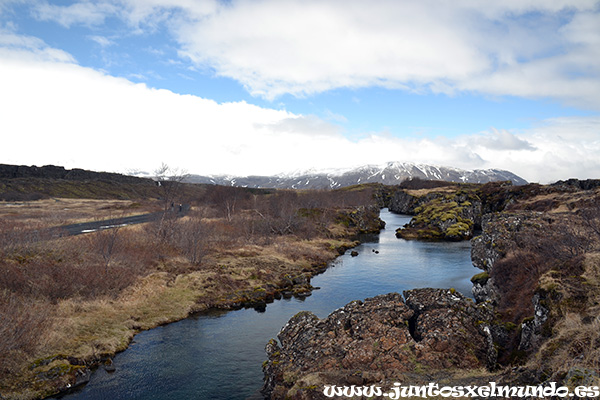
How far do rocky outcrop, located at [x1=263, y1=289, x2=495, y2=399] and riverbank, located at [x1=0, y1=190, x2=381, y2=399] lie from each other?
13.0 m

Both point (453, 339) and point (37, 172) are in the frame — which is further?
point (37, 172)

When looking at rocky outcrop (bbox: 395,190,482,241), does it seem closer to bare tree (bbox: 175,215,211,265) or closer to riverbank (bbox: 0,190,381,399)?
riverbank (bbox: 0,190,381,399)

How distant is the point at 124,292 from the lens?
33250mm

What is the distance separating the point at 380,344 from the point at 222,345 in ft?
46.3

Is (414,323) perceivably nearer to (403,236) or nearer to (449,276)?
(449,276)

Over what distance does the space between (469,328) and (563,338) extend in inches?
210

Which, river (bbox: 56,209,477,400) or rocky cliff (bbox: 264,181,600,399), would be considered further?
river (bbox: 56,209,477,400)

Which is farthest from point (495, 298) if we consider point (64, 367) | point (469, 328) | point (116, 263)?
point (116, 263)

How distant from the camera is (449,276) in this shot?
47.6 meters

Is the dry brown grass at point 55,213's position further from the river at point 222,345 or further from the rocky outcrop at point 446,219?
the rocky outcrop at point 446,219

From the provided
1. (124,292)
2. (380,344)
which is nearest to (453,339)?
(380,344)

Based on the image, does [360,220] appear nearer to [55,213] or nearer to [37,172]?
[55,213]

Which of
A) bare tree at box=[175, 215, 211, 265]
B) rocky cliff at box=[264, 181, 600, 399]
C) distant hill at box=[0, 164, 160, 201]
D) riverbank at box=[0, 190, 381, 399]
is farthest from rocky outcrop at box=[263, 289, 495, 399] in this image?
distant hill at box=[0, 164, 160, 201]

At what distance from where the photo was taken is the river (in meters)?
20.2
